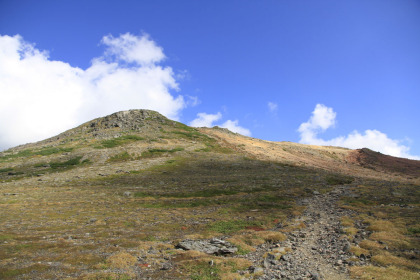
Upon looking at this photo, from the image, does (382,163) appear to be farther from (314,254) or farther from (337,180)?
(314,254)

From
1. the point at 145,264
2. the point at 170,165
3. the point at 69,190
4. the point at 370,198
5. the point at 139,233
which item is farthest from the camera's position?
the point at 170,165

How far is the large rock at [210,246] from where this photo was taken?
70.7ft

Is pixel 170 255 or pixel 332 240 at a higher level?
pixel 332 240

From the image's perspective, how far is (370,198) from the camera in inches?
1686

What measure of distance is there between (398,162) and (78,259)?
454ft

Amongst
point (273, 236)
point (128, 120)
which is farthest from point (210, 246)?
point (128, 120)

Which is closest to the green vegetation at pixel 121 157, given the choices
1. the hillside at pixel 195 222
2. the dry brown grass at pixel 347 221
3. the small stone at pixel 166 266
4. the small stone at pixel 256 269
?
the hillside at pixel 195 222

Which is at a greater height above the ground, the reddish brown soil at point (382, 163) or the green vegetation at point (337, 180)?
the reddish brown soil at point (382, 163)

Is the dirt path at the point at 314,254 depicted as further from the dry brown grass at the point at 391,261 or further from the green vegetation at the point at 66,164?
the green vegetation at the point at 66,164

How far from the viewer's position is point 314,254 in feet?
68.1

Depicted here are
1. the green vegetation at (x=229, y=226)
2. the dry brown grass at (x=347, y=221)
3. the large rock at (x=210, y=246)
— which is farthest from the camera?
the green vegetation at (x=229, y=226)

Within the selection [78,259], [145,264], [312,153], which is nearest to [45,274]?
[78,259]

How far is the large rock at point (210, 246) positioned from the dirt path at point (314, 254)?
3804mm

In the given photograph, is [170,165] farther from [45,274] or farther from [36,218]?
[45,274]
